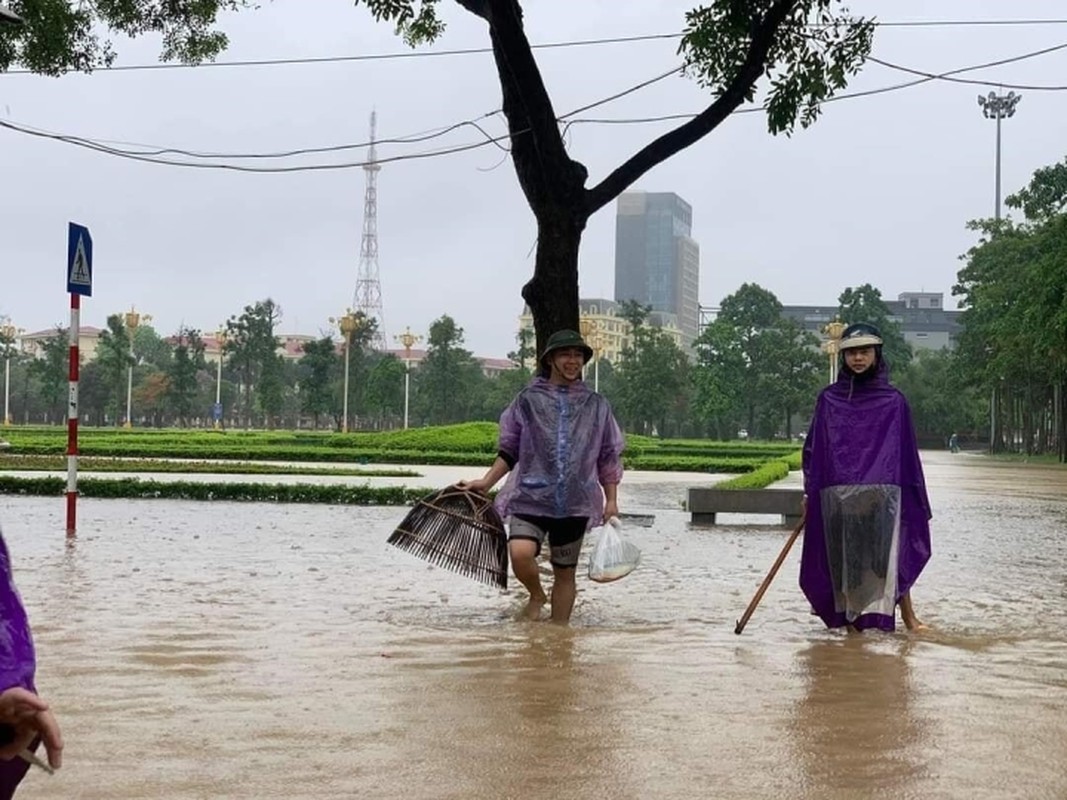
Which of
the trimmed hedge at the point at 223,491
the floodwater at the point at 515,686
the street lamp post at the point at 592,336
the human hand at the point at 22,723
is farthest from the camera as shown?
the street lamp post at the point at 592,336

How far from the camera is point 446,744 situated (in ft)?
13.4

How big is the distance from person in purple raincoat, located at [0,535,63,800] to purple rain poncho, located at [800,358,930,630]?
505 centimetres

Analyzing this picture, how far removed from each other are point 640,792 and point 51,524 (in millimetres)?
9551

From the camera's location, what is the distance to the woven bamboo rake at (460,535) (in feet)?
22.6

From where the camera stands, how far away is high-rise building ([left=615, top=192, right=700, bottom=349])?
151 m

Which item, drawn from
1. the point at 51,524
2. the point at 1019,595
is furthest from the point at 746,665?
the point at 51,524

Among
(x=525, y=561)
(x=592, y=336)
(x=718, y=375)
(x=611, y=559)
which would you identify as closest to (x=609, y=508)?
(x=611, y=559)

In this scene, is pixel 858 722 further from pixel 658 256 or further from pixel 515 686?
pixel 658 256

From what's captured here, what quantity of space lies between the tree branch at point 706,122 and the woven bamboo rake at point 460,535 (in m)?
3.85

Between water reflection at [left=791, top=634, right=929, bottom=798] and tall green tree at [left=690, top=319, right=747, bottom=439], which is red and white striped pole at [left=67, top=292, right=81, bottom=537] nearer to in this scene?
water reflection at [left=791, top=634, right=929, bottom=798]

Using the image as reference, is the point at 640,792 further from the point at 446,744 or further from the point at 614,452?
the point at 614,452

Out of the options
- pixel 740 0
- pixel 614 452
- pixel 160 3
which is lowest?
pixel 614 452

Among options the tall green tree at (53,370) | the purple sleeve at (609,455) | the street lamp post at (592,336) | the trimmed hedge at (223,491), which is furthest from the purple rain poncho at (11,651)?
the tall green tree at (53,370)

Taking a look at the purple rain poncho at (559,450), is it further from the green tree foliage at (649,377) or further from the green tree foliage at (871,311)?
the green tree foliage at (871,311)
